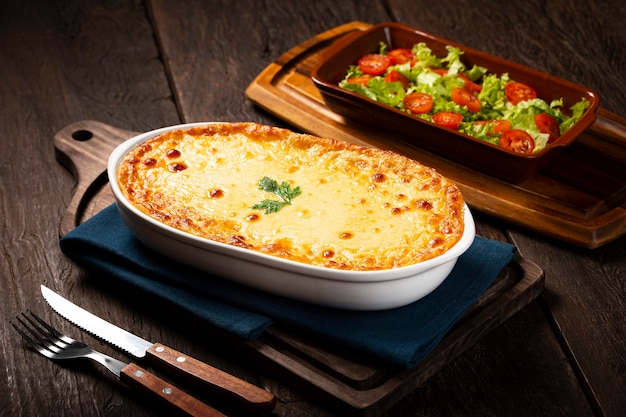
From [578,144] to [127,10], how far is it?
2464 millimetres

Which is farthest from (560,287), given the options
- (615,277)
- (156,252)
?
(156,252)

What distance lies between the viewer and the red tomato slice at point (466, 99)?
3.47 metres

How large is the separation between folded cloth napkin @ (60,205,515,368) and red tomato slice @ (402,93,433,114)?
86 cm

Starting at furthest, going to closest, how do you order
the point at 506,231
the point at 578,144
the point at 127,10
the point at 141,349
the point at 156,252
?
the point at 127,10, the point at 578,144, the point at 506,231, the point at 156,252, the point at 141,349

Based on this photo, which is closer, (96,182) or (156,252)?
(156,252)

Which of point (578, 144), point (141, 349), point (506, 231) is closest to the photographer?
point (141, 349)

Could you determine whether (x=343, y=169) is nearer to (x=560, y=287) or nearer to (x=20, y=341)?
(x=560, y=287)

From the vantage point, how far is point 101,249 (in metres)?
2.74

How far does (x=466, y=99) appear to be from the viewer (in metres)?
3.48

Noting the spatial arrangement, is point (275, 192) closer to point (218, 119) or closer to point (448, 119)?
point (448, 119)

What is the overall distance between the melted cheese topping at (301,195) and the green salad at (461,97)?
0.75 metres

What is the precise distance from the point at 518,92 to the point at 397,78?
0.50m

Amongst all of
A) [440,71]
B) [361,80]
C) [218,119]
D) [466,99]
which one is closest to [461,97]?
[466,99]

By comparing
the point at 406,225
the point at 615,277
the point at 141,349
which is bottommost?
the point at 615,277
